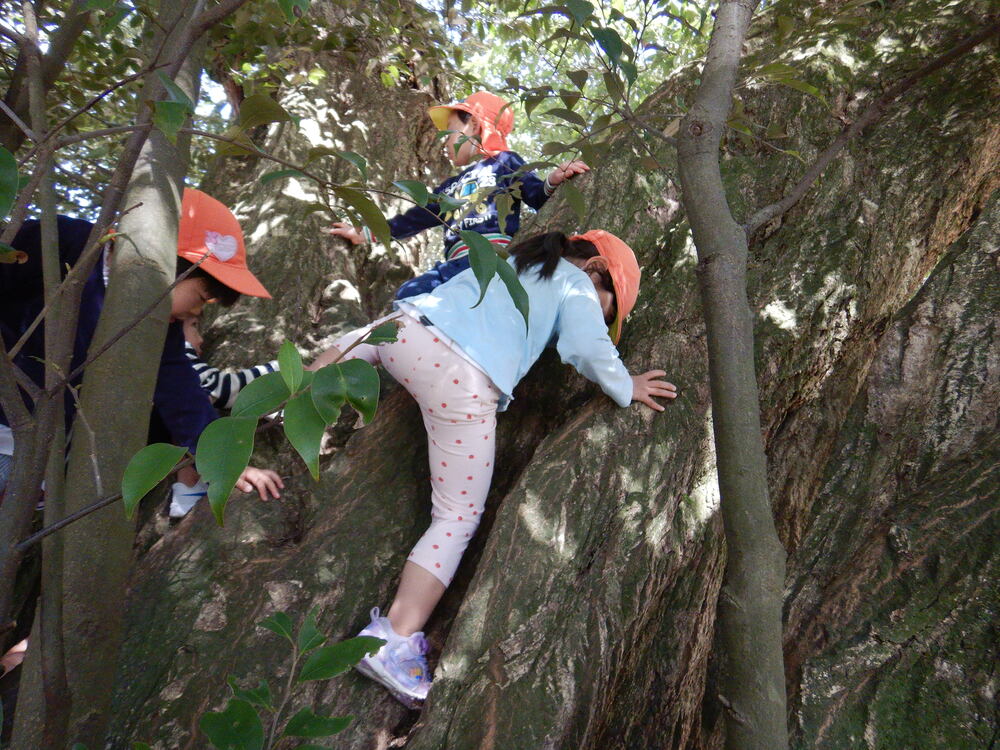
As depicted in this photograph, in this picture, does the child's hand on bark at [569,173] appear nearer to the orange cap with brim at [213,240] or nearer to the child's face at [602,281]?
the child's face at [602,281]

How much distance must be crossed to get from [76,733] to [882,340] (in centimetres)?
216

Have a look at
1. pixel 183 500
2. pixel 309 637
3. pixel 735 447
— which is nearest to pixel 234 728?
pixel 309 637

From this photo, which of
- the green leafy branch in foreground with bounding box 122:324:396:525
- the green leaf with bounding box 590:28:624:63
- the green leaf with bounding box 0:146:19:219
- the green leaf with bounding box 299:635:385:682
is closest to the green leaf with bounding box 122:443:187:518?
the green leafy branch in foreground with bounding box 122:324:396:525

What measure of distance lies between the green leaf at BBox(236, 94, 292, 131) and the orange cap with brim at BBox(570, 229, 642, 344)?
1.44 meters

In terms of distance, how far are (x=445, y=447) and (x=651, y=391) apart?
632 mm

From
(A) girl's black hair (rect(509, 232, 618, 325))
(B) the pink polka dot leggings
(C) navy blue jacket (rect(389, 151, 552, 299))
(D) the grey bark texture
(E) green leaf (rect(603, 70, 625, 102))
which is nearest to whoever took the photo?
(E) green leaf (rect(603, 70, 625, 102))

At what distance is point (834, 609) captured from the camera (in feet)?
5.02

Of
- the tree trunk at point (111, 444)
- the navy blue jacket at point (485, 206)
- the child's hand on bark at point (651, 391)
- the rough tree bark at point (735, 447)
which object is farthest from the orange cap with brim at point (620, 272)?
the tree trunk at point (111, 444)

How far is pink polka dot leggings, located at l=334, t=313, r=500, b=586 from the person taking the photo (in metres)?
2.00

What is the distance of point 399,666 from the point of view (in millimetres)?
1773

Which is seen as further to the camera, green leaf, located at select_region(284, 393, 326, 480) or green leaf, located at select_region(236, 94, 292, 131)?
green leaf, located at select_region(236, 94, 292, 131)

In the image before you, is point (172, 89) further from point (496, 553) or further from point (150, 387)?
point (496, 553)

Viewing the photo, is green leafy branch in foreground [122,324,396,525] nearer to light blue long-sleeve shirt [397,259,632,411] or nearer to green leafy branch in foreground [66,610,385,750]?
green leafy branch in foreground [66,610,385,750]

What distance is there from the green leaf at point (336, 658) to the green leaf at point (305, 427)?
1.63 feet
